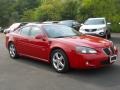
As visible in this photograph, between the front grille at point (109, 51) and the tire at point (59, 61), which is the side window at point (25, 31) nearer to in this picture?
the tire at point (59, 61)

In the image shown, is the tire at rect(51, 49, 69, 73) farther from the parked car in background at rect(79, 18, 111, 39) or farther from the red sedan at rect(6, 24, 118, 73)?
the parked car in background at rect(79, 18, 111, 39)

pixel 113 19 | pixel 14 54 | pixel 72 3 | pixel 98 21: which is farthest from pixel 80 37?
pixel 72 3

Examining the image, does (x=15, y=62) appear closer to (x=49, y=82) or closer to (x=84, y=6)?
(x=49, y=82)

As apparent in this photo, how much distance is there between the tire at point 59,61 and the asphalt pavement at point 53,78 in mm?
157

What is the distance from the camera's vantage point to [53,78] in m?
8.01

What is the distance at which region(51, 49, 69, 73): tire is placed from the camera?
27.4 ft

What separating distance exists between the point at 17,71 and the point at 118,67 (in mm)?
2976

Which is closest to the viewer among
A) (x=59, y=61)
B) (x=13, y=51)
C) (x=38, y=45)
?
(x=59, y=61)

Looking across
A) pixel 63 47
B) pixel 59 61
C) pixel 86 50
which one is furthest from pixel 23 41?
pixel 86 50

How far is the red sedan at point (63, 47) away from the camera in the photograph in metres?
8.01

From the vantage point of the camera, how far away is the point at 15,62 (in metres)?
10.5

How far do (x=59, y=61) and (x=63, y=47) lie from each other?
0.45 m

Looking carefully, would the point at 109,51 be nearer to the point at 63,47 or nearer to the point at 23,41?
the point at 63,47

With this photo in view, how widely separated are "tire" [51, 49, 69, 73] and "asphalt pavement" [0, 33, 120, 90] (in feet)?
0.51
